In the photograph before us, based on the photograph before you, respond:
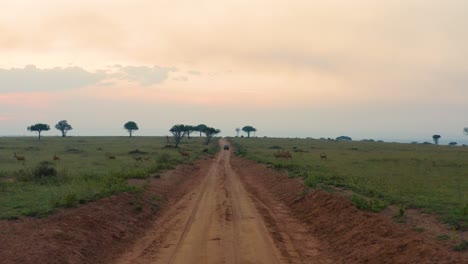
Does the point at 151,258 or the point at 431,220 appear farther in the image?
the point at 431,220

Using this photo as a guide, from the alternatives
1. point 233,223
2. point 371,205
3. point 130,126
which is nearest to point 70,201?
point 233,223

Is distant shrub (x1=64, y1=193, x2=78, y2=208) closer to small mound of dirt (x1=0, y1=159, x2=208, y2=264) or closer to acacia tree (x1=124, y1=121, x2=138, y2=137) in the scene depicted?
small mound of dirt (x1=0, y1=159, x2=208, y2=264)

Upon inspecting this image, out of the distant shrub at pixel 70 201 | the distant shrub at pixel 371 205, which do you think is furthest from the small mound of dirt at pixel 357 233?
the distant shrub at pixel 70 201

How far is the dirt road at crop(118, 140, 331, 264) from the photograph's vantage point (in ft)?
36.1

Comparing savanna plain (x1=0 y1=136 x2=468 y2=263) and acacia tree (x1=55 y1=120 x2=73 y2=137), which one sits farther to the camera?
acacia tree (x1=55 y1=120 x2=73 y2=137)

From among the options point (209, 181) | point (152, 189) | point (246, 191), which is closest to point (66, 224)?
point (152, 189)

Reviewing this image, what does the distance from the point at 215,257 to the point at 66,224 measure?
200 inches

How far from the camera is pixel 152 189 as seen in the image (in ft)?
75.6

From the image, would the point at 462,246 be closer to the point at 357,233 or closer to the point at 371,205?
the point at 357,233

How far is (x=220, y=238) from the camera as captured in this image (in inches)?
506

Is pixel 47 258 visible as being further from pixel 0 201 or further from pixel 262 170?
pixel 262 170

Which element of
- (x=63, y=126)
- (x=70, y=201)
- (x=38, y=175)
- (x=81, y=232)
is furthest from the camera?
(x=63, y=126)

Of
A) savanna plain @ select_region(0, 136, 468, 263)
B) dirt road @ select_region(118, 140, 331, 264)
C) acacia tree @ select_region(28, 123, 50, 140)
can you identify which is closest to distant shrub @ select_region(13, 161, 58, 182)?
savanna plain @ select_region(0, 136, 468, 263)

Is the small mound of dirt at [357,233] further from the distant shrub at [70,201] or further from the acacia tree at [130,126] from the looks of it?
the acacia tree at [130,126]
